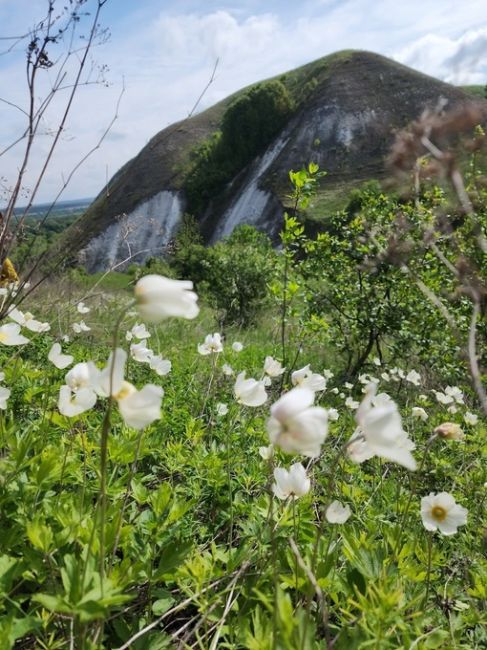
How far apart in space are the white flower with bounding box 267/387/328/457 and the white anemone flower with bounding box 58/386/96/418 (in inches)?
23.4

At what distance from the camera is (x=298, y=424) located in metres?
0.93

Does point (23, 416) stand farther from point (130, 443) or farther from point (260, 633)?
point (260, 633)

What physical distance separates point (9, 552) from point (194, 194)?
52024mm

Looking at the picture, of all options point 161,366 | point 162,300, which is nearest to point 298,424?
point 162,300

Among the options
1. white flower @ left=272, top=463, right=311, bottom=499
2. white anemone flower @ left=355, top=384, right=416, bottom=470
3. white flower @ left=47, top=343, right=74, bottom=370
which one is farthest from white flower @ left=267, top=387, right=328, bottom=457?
white flower @ left=47, top=343, right=74, bottom=370

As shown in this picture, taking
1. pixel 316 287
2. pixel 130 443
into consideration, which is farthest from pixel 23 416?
pixel 316 287

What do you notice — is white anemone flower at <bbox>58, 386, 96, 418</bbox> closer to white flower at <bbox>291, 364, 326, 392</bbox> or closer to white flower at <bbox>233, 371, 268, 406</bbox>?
white flower at <bbox>233, 371, 268, 406</bbox>

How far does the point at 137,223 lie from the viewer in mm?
4234

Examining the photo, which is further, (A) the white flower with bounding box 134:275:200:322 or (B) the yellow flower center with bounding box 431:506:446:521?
(B) the yellow flower center with bounding box 431:506:446:521

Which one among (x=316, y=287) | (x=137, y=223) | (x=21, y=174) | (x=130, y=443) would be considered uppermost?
(x=21, y=174)

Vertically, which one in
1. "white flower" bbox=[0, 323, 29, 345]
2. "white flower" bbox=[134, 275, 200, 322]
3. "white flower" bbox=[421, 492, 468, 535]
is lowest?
"white flower" bbox=[421, 492, 468, 535]

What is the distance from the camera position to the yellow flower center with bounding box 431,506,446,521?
5.21 feet

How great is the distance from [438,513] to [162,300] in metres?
1.15

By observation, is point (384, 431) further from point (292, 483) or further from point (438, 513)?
point (438, 513)
